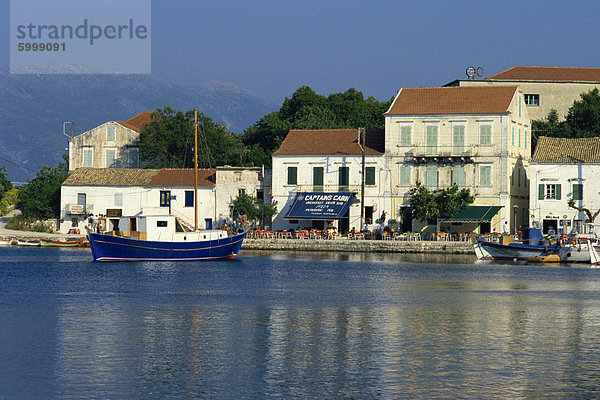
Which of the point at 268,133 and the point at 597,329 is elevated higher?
the point at 268,133

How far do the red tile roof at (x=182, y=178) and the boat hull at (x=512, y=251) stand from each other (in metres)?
22.3

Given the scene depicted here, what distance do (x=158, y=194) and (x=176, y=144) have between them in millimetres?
10675

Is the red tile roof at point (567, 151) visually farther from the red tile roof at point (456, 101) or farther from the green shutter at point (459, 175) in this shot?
the green shutter at point (459, 175)

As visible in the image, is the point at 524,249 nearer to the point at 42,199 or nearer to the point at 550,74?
the point at 550,74

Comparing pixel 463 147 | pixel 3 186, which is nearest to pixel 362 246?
pixel 463 147

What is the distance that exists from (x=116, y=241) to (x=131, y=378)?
33847 millimetres

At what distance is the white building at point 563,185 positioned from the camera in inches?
2470

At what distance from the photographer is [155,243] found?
54.8m

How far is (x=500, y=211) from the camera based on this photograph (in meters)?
63.8

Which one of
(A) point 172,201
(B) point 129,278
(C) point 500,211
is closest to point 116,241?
(B) point 129,278

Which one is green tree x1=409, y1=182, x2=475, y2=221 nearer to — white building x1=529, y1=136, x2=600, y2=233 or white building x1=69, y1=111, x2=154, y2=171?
white building x1=529, y1=136, x2=600, y2=233

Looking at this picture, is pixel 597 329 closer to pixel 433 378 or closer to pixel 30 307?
pixel 433 378

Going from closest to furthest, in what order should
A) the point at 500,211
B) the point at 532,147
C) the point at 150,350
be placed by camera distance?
the point at 150,350 → the point at 500,211 → the point at 532,147

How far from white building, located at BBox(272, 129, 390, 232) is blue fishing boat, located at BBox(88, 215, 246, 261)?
11.2 metres
